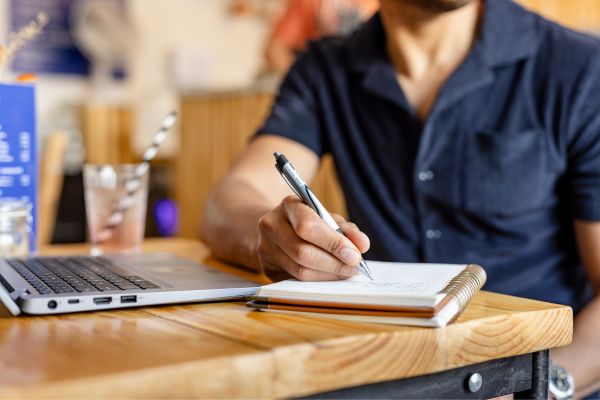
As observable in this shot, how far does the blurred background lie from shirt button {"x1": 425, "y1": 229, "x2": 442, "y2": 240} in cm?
186

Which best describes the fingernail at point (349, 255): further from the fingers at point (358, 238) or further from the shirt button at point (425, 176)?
the shirt button at point (425, 176)

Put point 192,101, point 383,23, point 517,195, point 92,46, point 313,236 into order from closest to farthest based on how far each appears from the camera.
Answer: point 313,236, point 517,195, point 383,23, point 192,101, point 92,46

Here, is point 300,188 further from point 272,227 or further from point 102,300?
point 102,300

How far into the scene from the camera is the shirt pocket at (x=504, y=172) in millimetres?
1289

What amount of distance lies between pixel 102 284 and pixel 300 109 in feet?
2.55

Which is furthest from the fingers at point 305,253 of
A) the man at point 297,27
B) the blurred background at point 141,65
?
the man at point 297,27

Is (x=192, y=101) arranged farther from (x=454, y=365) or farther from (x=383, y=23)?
(x=454, y=365)

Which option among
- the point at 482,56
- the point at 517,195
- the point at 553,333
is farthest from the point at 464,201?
the point at 553,333

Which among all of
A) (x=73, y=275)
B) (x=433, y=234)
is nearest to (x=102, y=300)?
(x=73, y=275)

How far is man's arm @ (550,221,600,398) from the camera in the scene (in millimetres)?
1018

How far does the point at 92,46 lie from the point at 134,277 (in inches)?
139

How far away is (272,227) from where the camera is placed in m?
0.86

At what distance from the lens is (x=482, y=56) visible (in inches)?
53.2

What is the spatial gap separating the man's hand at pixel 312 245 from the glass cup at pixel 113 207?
520 mm
